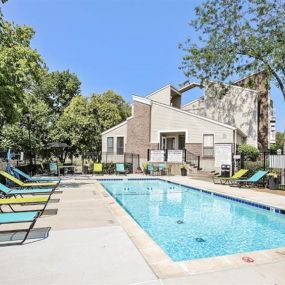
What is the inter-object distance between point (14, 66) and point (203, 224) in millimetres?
9931

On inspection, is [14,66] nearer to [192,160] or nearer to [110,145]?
[192,160]

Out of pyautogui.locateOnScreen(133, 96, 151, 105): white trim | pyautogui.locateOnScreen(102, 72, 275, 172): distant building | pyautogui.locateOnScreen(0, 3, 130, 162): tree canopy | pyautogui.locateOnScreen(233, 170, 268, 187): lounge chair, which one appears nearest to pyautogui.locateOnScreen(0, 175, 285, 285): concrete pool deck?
pyautogui.locateOnScreen(0, 3, 130, 162): tree canopy

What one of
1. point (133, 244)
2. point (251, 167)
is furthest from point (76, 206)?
point (251, 167)

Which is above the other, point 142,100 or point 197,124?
point 142,100

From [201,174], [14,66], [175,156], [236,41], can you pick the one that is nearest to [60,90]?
[175,156]

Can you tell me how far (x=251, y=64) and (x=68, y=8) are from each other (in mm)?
15502

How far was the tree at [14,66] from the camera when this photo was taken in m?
11.6

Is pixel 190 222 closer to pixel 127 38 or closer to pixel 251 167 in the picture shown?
pixel 251 167

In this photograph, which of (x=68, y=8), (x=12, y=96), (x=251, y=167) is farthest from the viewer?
(x=251, y=167)

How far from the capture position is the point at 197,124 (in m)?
25.8

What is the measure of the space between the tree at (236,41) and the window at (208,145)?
547 centimetres

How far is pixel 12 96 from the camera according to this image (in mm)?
11828

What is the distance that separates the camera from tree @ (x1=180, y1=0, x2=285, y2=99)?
22922mm

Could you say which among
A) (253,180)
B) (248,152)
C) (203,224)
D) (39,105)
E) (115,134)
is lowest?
(203,224)
